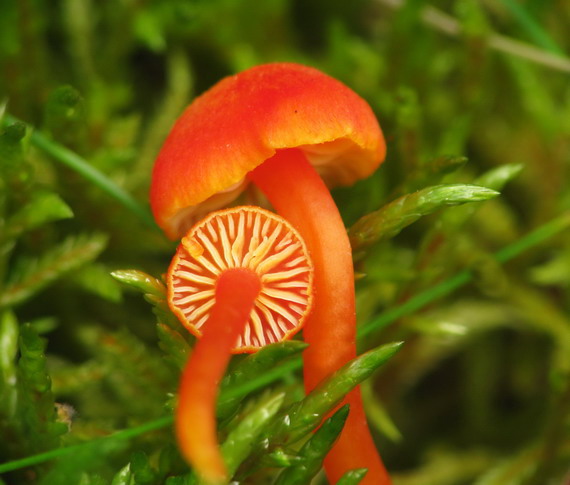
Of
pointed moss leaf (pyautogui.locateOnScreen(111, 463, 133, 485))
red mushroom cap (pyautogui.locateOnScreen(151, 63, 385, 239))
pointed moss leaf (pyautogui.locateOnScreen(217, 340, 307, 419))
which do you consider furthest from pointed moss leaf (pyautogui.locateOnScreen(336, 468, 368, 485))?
red mushroom cap (pyautogui.locateOnScreen(151, 63, 385, 239))

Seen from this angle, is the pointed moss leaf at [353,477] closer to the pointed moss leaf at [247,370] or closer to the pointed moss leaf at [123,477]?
the pointed moss leaf at [247,370]

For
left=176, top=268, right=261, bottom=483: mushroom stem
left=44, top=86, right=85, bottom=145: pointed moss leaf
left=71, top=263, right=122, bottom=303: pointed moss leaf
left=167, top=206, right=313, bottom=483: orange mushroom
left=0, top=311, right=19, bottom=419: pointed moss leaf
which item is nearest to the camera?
left=176, top=268, right=261, bottom=483: mushroom stem

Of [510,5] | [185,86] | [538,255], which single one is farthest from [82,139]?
[538,255]

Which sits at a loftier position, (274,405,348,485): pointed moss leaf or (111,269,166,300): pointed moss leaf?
(111,269,166,300): pointed moss leaf

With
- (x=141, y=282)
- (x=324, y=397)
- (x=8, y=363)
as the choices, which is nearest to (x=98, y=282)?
(x=8, y=363)

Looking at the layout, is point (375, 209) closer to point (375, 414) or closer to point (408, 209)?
point (408, 209)

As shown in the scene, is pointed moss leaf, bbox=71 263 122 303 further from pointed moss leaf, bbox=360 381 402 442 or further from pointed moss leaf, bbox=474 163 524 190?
pointed moss leaf, bbox=474 163 524 190
